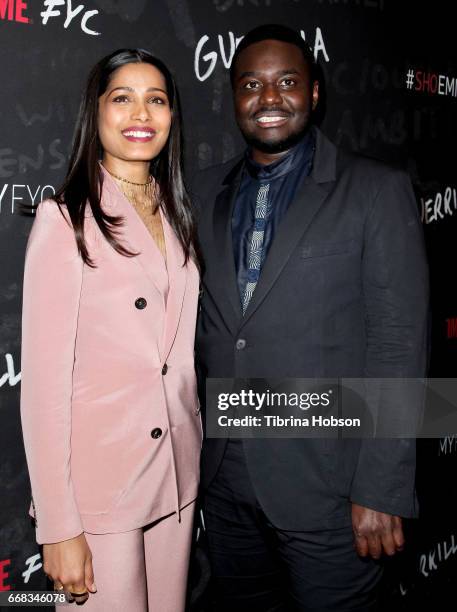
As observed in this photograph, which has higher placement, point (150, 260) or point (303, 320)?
point (150, 260)

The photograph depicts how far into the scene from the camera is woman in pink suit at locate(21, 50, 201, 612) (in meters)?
1.62

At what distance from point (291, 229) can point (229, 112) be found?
879 millimetres

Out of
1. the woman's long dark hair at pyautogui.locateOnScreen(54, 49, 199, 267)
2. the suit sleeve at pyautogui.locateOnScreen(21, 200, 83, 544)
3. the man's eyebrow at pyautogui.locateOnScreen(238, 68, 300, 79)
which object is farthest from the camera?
the man's eyebrow at pyautogui.locateOnScreen(238, 68, 300, 79)

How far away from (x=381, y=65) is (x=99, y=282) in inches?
73.7

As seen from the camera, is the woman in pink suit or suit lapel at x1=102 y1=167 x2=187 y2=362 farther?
suit lapel at x1=102 y1=167 x2=187 y2=362

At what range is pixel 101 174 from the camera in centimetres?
183

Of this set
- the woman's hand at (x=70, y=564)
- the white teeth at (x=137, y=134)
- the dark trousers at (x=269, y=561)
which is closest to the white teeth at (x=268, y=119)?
the white teeth at (x=137, y=134)

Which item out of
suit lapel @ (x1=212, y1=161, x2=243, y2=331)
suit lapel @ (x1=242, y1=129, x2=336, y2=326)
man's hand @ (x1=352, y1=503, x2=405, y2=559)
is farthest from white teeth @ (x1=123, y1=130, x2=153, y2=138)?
man's hand @ (x1=352, y1=503, x2=405, y2=559)

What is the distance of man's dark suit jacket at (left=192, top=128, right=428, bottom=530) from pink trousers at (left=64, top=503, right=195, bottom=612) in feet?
0.85

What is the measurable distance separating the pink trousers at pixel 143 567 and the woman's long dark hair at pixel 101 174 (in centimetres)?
80

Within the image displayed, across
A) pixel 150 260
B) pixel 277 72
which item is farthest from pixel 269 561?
pixel 277 72

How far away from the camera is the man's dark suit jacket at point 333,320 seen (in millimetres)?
1799

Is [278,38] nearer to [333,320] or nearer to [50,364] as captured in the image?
[333,320]

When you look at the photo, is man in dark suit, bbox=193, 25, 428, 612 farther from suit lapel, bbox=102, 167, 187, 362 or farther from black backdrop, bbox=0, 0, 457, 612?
black backdrop, bbox=0, 0, 457, 612
